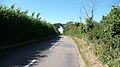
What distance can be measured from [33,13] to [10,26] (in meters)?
18.0

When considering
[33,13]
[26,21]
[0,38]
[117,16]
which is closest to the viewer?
[117,16]

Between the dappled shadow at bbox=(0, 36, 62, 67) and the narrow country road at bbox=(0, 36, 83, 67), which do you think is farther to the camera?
the narrow country road at bbox=(0, 36, 83, 67)

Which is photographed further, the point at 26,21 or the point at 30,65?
the point at 26,21

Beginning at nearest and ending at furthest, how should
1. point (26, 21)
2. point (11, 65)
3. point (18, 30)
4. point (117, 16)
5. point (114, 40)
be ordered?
1. point (11, 65)
2. point (114, 40)
3. point (117, 16)
4. point (18, 30)
5. point (26, 21)

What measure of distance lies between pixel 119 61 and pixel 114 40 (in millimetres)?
2739

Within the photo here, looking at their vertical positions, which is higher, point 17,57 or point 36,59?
point 17,57

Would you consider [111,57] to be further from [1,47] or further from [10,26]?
[10,26]

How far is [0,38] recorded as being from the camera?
2027 cm

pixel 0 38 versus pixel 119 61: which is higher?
pixel 0 38

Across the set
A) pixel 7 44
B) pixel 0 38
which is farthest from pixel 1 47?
pixel 7 44

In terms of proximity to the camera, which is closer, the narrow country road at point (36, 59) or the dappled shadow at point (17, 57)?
the dappled shadow at point (17, 57)

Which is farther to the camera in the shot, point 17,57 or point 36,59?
point 17,57

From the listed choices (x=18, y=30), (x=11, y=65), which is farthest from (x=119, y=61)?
(x=18, y=30)

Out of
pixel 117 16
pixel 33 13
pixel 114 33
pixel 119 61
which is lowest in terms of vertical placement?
pixel 119 61
